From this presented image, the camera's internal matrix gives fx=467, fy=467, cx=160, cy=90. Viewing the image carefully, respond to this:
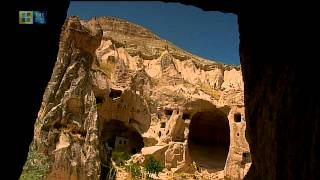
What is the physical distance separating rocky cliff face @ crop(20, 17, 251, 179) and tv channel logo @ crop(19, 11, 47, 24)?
20416 millimetres

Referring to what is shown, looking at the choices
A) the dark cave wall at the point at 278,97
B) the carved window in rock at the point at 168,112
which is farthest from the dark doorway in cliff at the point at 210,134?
the dark cave wall at the point at 278,97

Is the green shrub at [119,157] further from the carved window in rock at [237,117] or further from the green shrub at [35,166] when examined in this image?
the carved window in rock at [237,117]

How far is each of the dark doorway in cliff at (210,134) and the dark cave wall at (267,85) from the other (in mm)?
36944

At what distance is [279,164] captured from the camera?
8.43m

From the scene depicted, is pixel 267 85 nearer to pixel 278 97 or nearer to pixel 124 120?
pixel 278 97

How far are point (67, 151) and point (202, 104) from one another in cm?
1646

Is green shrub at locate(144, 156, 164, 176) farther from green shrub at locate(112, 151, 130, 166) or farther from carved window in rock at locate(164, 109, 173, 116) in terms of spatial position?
carved window in rock at locate(164, 109, 173, 116)

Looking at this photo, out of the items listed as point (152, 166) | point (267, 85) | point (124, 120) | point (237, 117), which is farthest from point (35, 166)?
point (237, 117)

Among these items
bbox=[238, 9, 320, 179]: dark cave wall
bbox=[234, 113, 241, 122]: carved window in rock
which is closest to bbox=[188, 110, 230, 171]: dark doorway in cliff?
bbox=[234, 113, 241, 122]: carved window in rock

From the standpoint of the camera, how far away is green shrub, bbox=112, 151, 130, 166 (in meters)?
38.5

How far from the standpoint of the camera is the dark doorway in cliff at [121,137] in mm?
43062

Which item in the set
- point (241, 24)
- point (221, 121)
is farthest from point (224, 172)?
point (241, 24)

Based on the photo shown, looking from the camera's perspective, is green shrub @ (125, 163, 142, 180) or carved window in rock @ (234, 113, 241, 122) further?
carved window in rock @ (234, 113, 241, 122)

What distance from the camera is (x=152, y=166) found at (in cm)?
3791
